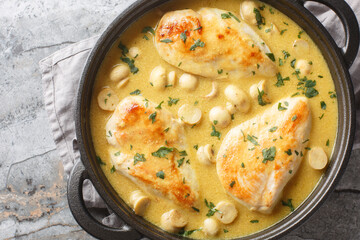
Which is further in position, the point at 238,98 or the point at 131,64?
the point at 131,64

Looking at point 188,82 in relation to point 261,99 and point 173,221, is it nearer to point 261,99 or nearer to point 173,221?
point 261,99

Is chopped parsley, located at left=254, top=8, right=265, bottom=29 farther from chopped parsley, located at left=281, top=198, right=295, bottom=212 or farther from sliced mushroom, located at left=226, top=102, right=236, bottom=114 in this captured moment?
chopped parsley, located at left=281, top=198, right=295, bottom=212

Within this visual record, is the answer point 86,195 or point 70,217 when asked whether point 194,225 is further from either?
point 70,217

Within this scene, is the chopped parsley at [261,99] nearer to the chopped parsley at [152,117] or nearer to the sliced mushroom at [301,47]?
the sliced mushroom at [301,47]

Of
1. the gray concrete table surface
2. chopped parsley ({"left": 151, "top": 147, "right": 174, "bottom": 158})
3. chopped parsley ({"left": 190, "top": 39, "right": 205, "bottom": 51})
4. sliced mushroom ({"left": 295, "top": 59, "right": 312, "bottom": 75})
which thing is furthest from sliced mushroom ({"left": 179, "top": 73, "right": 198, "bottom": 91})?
the gray concrete table surface

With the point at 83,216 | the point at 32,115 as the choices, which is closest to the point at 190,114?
the point at 83,216

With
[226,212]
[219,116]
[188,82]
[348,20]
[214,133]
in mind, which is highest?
[348,20]
